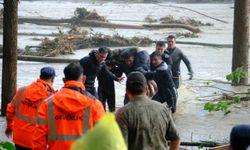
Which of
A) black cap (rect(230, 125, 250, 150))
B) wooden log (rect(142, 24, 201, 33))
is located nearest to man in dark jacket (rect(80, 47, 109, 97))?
black cap (rect(230, 125, 250, 150))

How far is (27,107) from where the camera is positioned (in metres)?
6.79

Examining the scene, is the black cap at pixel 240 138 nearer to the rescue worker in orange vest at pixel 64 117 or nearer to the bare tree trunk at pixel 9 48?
the rescue worker in orange vest at pixel 64 117

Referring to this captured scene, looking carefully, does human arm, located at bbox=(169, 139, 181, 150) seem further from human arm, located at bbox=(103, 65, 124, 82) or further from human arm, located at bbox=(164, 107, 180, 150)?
human arm, located at bbox=(103, 65, 124, 82)

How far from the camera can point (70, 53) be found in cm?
2364

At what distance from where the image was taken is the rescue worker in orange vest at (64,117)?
17.4 ft

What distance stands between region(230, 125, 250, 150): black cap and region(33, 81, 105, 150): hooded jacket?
2.10 metres

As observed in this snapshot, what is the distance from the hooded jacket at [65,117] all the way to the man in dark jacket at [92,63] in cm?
529

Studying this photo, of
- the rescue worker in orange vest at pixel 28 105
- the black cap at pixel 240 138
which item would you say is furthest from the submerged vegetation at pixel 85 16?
the black cap at pixel 240 138

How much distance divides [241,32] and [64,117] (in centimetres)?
1067

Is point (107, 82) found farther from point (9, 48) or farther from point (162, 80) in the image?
point (9, 48)

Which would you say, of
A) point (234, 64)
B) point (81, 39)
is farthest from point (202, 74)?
point (81, 39)

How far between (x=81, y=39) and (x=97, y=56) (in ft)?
50.3

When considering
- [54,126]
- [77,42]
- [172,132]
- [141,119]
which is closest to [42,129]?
[54,126]

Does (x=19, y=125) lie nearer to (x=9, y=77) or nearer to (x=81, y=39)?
(x=9, y=77)
